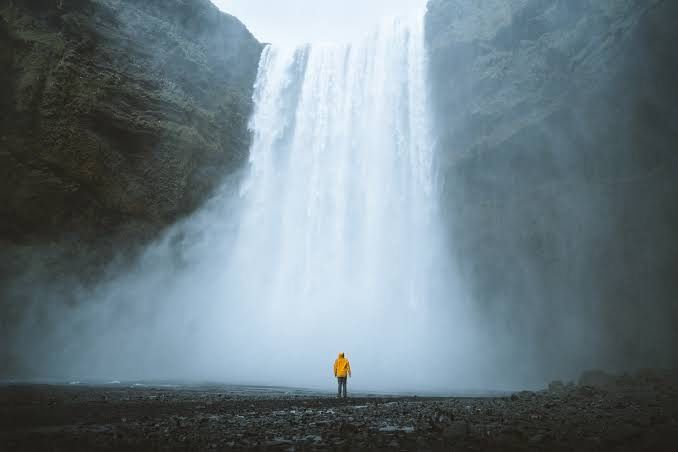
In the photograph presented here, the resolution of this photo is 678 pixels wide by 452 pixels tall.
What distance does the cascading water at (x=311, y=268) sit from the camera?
984 inches

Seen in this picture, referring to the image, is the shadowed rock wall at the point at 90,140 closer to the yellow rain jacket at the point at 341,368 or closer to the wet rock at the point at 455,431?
the yellow rain jacket at the point at 341,368

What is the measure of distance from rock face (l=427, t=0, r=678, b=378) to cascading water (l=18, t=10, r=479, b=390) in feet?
8.75

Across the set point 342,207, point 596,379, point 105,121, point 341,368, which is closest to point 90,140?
point 105,121

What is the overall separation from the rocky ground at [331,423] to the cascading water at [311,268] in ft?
34.0

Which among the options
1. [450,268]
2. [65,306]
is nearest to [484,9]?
[450,268]

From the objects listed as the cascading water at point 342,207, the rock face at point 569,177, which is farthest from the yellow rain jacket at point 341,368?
the rock face at point 569,177

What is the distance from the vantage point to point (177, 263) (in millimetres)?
29312

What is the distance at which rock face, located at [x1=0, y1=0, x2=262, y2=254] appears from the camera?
80.4ft

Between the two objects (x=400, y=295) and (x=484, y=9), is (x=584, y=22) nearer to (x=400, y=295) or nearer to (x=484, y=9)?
(x=484, y=9)

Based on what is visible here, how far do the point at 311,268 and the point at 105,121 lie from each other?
47.0 ft

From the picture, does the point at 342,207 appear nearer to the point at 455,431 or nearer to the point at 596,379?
the point at 596,379

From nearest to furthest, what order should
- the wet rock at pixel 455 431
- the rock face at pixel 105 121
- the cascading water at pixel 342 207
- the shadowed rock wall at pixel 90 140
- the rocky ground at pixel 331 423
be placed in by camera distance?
1. the rocky ground at pixel 331 423
2. the wet rock at pixel 455 431
3. the shadowed rock wall at pixel 90 140
4. the rock face at pixel 105 121
5. the cascading water at pixel 342 207

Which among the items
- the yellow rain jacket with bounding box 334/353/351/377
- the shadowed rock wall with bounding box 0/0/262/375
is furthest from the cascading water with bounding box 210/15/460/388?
the yellow rain jacket with bounding box 334/353/351/377

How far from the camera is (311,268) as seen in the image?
2942 centimetres
